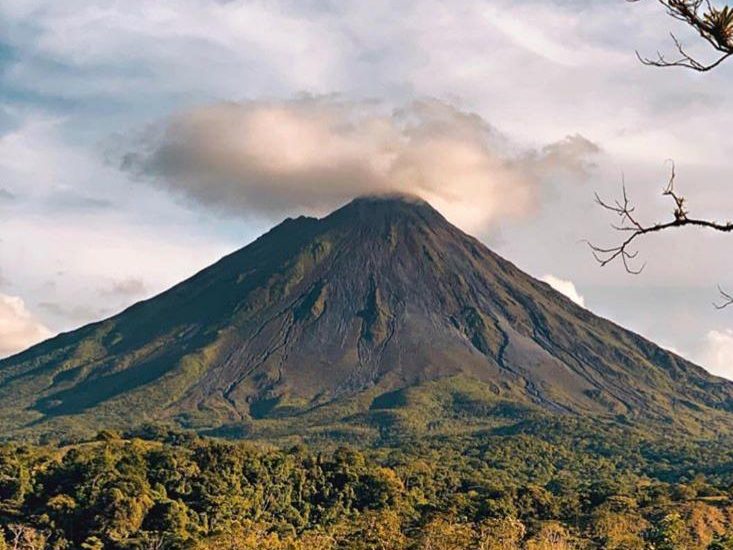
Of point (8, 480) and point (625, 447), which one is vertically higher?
point (625, 447)

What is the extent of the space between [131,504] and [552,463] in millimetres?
96559

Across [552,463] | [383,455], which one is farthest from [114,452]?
[552,463]

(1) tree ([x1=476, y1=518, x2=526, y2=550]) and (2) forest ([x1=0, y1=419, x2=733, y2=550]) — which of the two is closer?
(1) tree ([x1=476, y1=518, x2=526, y2=550])

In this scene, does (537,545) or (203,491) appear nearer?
(537,545)

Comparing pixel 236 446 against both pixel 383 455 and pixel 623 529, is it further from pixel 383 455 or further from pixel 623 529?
pixel 383 455

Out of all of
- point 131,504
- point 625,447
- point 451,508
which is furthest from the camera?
point 625,447

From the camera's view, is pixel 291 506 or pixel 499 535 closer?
pixel 499 535

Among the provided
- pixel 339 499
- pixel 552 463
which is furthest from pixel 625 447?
pixel 339 499

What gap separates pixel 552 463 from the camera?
15925 cm

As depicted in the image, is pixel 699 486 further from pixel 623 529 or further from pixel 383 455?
pixel 383 455

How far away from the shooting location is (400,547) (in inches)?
2173

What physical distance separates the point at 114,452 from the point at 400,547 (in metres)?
38.3

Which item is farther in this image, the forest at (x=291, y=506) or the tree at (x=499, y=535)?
the forest at (x=291, y=506)

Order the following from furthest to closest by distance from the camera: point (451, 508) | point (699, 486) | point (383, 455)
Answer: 1. point (383, 455)
2. point (699, 486)
3. point (451, 508)
